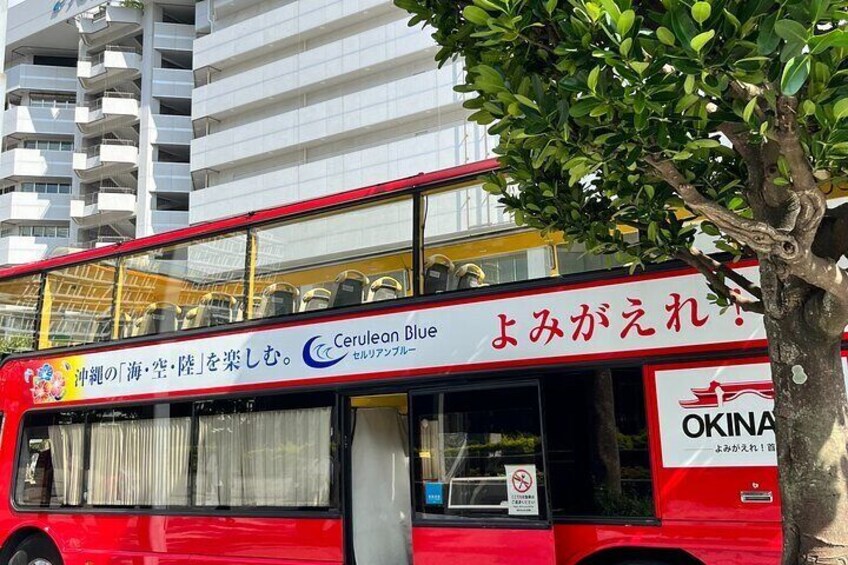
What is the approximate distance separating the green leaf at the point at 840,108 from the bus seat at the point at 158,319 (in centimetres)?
709

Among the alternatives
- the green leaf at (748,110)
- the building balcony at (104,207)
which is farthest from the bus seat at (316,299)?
the building balcony at (104,207)

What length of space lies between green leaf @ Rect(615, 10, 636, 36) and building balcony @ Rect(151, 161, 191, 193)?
138ft

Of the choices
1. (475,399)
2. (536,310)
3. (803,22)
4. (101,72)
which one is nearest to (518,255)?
(536,310)

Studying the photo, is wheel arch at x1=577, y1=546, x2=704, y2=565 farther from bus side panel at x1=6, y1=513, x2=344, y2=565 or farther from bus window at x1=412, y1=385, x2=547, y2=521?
bus side panel at x1=6, y1=513, x2=344, y2=565

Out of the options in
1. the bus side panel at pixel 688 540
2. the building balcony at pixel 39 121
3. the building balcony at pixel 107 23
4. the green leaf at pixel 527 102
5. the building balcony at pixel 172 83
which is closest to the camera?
the green leaf at pixel 527 102

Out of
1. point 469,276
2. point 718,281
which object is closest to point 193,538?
point 469,276

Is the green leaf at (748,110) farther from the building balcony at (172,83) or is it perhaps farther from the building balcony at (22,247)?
the building balcony at (22,247)

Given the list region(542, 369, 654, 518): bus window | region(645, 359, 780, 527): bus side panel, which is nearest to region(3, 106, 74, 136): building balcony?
region(542, 369, 654, 518): bus window

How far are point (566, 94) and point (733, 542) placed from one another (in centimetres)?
326

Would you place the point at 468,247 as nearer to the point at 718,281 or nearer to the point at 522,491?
the point at 522,491

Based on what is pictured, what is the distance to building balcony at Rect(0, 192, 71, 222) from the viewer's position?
1769 inches

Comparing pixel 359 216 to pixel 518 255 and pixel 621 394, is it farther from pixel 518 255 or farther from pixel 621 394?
pixel 621 394

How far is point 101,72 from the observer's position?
4494 centimetres

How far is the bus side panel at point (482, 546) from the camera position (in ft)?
18.2
